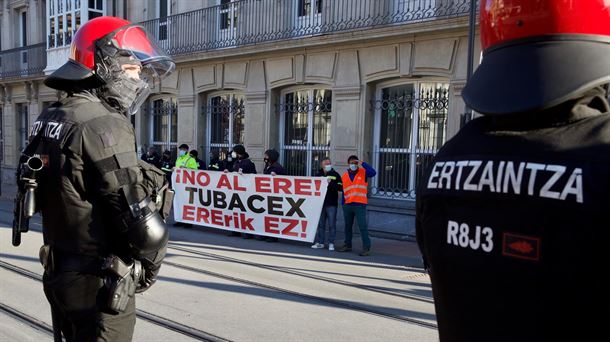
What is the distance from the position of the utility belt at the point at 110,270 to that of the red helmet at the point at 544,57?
184 cm

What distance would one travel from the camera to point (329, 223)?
983 cm

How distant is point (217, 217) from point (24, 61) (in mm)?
18226

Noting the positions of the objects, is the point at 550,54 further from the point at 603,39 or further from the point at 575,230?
the point at 575,230

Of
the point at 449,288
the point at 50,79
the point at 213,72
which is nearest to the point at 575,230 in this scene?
the point at 449,288

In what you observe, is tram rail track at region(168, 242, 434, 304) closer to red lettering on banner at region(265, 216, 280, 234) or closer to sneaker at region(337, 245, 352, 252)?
red lettering on banner at region(265, 216, 280, 234)

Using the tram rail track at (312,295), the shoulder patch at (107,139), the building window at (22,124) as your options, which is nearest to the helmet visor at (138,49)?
the shoulder patch at (107,139)

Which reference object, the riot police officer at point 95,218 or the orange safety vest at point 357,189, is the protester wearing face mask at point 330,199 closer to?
the orange safety vest at point 357,189

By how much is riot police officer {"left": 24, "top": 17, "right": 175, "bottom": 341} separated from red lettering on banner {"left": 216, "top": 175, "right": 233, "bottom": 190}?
8.20 metres

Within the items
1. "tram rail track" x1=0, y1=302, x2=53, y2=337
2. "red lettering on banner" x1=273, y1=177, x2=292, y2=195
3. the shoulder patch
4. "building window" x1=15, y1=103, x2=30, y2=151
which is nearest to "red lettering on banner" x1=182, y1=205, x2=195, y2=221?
"red lettering on banner" x1=273, y1=177, x2=292, y2=195

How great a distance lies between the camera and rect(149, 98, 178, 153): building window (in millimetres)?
17734

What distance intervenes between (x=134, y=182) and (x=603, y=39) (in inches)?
78.8

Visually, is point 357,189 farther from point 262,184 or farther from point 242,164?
point 242,164

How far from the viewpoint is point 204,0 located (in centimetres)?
1678

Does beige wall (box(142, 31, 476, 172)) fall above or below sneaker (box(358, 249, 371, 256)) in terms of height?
above
